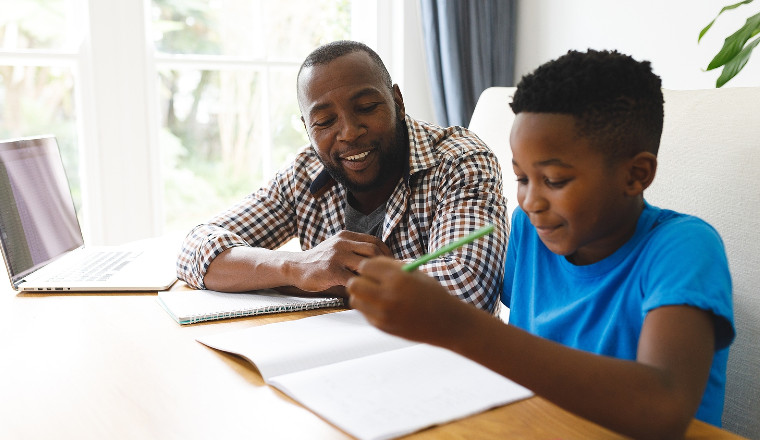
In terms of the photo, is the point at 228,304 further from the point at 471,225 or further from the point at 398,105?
the point at 398,105

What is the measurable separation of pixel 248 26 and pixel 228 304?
1.69 meters

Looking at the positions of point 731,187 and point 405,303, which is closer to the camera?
point 405,303

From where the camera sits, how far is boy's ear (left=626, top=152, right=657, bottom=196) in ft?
2.76

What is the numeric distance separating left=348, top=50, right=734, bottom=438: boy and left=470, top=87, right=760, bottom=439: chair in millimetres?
210

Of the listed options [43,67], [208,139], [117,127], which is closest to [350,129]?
[117,127]

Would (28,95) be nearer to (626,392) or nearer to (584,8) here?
(584,8)

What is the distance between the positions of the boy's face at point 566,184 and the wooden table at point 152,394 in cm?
21

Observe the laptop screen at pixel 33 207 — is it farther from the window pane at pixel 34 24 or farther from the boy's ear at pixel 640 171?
the boy's ear at pixel 640 171

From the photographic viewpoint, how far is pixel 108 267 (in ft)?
4.89

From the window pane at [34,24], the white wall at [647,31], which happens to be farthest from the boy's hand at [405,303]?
the window pane at [34,24]

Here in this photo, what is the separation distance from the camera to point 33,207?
1.47 m

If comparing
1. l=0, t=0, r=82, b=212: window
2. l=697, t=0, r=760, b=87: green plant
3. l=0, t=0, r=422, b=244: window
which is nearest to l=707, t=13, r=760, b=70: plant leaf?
l=697, t=0, r=760, b=87: green plant

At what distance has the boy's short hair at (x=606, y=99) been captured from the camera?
817 millimetres

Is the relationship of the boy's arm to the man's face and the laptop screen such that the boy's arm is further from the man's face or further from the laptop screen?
the laptop screen
